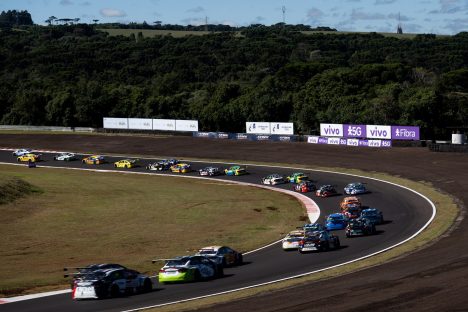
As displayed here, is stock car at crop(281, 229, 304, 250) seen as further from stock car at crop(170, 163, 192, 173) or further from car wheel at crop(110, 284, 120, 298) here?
stock car at crop(170, 163, 192, 173)

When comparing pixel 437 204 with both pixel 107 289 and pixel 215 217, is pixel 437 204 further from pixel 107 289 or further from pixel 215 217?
pixel 107 289

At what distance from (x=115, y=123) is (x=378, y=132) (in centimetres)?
5834

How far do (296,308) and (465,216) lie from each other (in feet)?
111

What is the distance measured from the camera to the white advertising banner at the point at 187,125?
5532 inches

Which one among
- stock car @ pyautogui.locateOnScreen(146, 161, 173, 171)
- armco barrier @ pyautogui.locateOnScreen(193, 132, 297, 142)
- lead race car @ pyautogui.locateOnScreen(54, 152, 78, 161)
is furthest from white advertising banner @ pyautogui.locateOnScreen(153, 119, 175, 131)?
stock car @ pyautogui.locateOnScreen(146, 161, 173, 171)

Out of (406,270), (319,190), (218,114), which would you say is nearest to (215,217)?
(319,190)

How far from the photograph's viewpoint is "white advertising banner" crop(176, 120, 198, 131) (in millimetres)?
140525

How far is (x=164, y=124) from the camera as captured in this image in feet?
473

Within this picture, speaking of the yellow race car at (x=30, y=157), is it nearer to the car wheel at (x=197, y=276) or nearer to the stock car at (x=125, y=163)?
the stock car at (x=125, y=163)

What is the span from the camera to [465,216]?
60531 millimetres

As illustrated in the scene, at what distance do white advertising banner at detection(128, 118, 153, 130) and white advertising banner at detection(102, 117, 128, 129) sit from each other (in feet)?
5.19

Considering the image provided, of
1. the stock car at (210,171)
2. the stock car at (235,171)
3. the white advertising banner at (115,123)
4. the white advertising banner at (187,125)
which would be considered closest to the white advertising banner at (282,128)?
the white advertising banner at (187,125)

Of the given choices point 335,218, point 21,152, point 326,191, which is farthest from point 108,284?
point 21,152

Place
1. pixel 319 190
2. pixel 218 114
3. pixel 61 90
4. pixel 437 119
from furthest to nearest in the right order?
1. pixel 61 90
2. pixel 218 114
3. pixel 437 119
4. pixel 319 190
